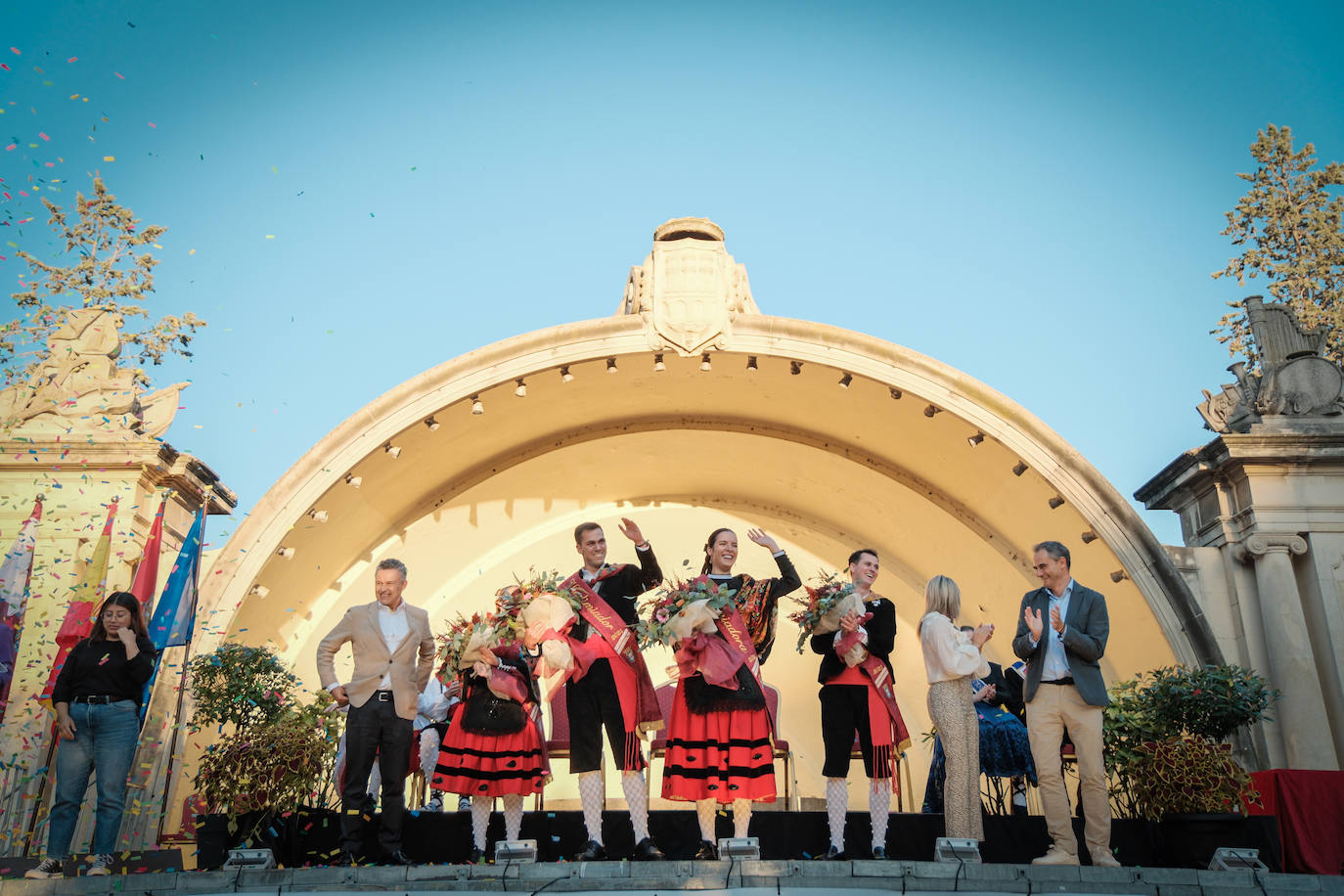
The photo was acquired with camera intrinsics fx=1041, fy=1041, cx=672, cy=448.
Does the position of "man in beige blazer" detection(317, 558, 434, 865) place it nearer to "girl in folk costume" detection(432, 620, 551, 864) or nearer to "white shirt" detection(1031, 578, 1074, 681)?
"girl in folk costume" detection(432, 620, 551, 864)

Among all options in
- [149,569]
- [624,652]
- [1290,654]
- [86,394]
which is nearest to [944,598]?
Result: [624,652]

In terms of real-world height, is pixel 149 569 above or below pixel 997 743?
above

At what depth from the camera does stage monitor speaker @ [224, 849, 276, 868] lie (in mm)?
4859

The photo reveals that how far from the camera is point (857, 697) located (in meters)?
5.23

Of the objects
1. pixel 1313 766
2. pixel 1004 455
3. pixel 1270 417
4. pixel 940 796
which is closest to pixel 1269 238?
pixel 1270 417

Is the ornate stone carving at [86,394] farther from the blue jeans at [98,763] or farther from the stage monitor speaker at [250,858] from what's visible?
the stage monitor speaker at [250,858]

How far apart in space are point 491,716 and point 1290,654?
6.12 meters

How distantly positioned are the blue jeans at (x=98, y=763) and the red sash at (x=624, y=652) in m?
2.38

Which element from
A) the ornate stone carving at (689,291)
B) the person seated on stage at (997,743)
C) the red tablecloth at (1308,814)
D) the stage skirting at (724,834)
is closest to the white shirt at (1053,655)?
the stage skirting at (724,834)

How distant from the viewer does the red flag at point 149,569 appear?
7.38 m

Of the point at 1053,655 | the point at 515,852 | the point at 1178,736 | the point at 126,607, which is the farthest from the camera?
the point at 1178,736

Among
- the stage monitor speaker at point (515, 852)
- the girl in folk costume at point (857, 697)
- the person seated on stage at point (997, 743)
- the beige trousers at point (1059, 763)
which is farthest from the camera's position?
the person seated on stage at point (997, 743)

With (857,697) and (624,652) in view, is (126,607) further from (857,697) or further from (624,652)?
(857,697)

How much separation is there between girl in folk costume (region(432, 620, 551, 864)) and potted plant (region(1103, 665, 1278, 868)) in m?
3.15
